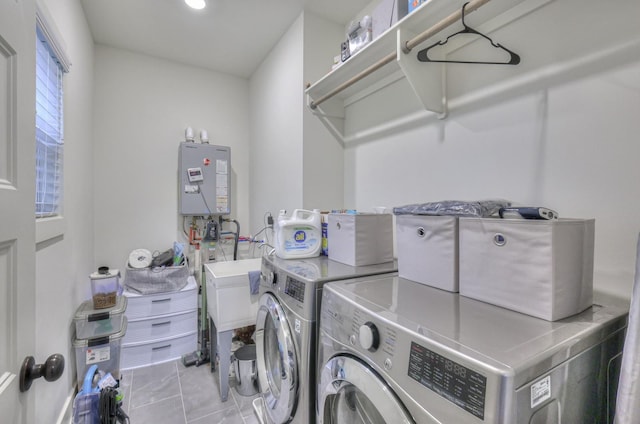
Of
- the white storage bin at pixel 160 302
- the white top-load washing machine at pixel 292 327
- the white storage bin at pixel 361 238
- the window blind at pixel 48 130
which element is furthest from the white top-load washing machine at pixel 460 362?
the white storage bin at pixel 160 302

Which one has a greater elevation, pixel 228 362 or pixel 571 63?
pixel 571 63

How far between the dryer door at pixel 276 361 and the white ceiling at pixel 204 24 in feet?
6.70

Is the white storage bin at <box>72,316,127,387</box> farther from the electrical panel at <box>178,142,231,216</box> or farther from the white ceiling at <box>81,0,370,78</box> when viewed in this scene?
the white ceiling at <box>81,0,370,78</box>

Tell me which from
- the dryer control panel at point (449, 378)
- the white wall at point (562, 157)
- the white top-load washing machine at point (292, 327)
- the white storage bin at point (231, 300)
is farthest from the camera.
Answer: the white storage bin at point (231, 300)

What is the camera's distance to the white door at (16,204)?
609mm

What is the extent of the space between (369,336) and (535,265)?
492mm

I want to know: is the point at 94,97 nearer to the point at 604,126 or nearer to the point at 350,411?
the point at 350,411

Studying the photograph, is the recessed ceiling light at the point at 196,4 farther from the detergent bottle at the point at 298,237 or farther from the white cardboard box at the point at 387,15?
the detergent bottle at the point at 298,237

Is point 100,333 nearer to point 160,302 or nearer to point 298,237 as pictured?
point 160,302

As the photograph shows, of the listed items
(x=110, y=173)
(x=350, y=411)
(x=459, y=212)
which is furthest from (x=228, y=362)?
(x=110, y=173)

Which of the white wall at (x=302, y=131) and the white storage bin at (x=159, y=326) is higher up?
the white wall at (x=302, y=131)

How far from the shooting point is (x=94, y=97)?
8.67ft

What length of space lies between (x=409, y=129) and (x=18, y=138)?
164 centimetres

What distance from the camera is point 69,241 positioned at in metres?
1.84
